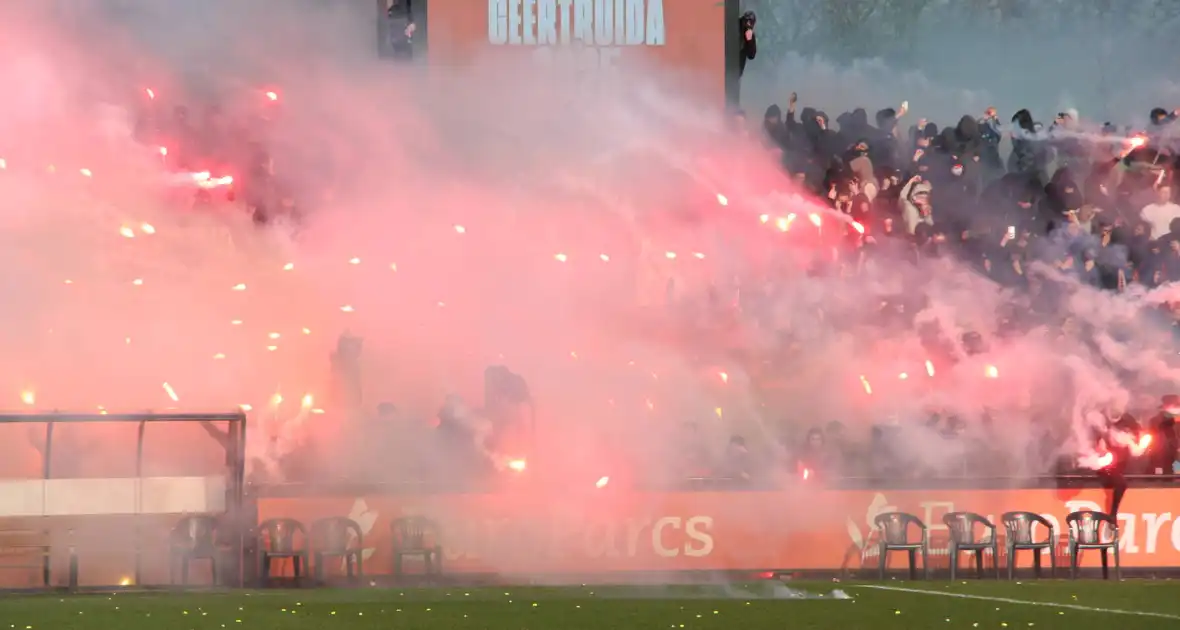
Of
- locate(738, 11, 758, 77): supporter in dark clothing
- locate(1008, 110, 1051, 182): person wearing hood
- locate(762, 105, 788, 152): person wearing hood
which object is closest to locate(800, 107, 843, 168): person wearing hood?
locate(762, 105, 788, 152): person wearing hood

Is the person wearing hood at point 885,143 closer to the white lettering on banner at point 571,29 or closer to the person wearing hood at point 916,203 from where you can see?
the person wearing hood at point 916,203

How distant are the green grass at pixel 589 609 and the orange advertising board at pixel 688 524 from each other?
64.2 inches

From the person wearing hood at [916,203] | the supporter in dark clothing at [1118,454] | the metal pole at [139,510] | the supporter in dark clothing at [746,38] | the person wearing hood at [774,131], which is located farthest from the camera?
the supporter in dark clothing at [746,38]

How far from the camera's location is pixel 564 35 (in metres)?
19.1

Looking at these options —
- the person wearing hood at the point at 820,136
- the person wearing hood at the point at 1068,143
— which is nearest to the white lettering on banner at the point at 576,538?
the person wearing hood at the point at 820,136

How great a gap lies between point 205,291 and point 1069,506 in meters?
8.63

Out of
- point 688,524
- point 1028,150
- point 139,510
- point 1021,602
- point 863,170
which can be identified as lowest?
point 1021,602

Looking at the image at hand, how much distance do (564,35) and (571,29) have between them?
0.11m

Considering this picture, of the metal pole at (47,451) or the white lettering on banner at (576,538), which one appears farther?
Result: the white lettering on banner at (576,538)

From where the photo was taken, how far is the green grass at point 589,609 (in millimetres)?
11047

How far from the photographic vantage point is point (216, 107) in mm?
18078

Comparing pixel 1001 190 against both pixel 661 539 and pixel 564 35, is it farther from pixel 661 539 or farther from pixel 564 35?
pixel 661 539

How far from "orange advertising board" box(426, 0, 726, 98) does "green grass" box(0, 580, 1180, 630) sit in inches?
282

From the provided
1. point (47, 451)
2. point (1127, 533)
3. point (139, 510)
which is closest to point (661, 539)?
point (1127, 533)
